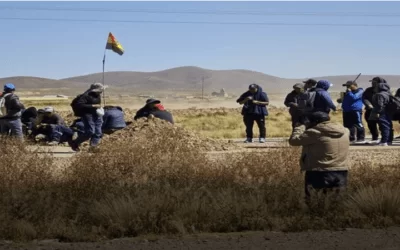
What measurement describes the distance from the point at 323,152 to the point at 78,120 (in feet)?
39.0

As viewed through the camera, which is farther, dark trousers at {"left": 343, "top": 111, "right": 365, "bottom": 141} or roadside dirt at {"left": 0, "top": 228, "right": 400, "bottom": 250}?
dark trousers at {"left": 343, "top": 111, "right": 365, "bottom": 141}

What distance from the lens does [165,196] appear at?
9.95 metres

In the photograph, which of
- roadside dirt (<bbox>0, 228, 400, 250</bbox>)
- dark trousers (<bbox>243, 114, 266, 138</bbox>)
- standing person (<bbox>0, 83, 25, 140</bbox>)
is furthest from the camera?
dark trousers (<bbox>243, 114, 266, 138</bbox>)

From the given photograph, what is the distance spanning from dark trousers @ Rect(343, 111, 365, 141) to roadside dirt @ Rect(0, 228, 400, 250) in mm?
11137

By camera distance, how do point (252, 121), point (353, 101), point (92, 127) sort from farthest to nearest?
point (252, 121)
point (353, 101)
point (92, 127)

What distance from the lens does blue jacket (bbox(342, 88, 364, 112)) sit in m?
20.0

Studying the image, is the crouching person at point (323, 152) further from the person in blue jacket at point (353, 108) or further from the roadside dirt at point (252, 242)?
the person in blue jacket at point (353, 108)

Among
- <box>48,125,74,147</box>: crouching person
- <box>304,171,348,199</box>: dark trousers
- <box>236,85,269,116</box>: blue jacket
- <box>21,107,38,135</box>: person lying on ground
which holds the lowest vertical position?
<box>48,125,74,147</box>: crouching person

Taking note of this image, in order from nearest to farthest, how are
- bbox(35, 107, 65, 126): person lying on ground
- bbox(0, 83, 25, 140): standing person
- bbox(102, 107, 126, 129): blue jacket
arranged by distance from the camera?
bbox(0, 83, 25, 140): standing person, bbox(102, 107, 126, 129): blue jacket, bbox(35, 107, 65, 126): person lying on ground

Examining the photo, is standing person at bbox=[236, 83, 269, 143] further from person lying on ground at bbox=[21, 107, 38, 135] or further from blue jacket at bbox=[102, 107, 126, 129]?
person lying on ground at bbox=[21, 107, 38, 135]

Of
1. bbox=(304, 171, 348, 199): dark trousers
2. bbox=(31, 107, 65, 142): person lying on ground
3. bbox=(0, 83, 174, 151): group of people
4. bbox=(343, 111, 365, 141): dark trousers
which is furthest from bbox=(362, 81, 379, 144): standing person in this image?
bbox=(304, 171, 348, 199): dark trousers

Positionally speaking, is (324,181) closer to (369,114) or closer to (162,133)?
(162,133)

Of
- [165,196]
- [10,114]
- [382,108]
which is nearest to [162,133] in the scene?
[10,114]

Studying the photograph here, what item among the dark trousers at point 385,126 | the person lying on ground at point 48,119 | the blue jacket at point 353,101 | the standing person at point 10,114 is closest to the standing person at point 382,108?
the dark trousers at point 385,126
